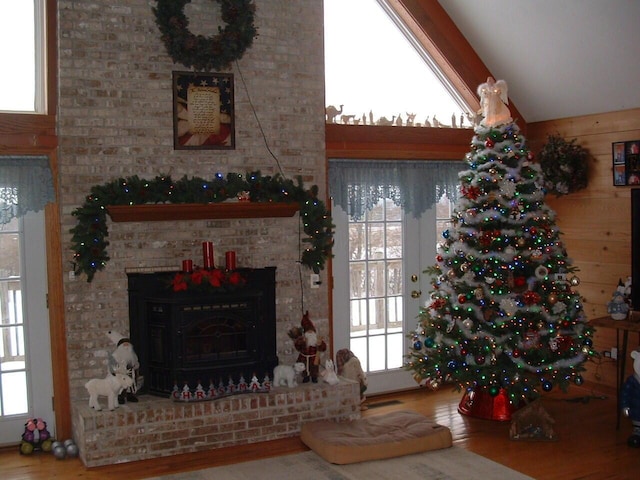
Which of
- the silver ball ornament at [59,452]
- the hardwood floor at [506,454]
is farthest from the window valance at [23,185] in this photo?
the hardwood floor at [506,454]

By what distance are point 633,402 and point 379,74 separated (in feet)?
11.3

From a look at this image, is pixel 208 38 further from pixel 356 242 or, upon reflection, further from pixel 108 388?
pixel 108 388

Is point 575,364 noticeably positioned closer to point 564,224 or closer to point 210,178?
point 564,224

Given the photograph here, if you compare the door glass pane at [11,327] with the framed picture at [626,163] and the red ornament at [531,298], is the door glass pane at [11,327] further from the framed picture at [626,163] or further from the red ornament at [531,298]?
the framed picture at [626,163]

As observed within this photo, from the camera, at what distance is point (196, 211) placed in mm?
5203

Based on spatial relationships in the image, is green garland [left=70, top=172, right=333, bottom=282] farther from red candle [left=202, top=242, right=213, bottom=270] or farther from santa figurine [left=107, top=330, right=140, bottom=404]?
santa figurine [left=107, top=330, right=140, bottom=404]

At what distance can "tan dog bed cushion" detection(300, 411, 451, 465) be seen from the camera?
4750mm

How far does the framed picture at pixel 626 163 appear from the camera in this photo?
5902 millimetres

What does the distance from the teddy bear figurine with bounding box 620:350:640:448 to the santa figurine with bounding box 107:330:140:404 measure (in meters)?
3.50

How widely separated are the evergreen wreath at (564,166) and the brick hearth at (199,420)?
2.69m

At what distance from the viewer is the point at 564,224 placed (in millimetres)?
6699

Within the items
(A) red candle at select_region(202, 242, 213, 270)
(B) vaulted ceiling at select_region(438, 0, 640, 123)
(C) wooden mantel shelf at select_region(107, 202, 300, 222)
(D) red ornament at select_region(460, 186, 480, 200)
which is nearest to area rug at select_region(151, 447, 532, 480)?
(A) red candle at select_region(202, 242, 213, 270)

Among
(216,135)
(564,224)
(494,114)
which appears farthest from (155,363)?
(564,224)

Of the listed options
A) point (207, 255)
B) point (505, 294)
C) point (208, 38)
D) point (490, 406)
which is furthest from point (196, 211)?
point (490, 406)
